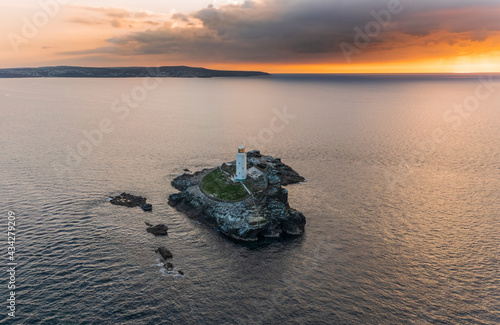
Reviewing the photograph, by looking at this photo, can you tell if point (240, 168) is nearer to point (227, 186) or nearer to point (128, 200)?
point (227, 186)

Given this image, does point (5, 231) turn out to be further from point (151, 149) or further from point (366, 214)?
point (366, 214)

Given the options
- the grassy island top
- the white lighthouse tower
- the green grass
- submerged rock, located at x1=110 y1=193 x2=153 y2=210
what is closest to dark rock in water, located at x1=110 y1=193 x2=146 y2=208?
submerged rock, located at x1=110 y1=193 x2=153 y2=210

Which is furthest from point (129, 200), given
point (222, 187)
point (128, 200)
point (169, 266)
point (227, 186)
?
point (169, 266)

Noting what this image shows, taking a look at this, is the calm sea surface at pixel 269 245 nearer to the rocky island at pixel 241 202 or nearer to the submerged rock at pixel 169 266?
the submerged rock at pixel 169 266

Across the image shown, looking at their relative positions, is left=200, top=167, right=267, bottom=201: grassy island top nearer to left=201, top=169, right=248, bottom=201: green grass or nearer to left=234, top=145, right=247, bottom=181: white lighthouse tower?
left=201, top=169, right=248, bottom=201: green grass

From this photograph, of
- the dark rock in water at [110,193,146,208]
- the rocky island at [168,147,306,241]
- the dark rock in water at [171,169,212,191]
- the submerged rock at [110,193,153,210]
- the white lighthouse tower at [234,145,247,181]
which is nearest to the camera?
the rocky island at [168,147,306,241]

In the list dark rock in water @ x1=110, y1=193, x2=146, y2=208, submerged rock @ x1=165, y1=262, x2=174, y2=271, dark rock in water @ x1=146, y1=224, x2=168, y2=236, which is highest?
dark rock in water @ x1=110, y1=193, x2=146, y2=208

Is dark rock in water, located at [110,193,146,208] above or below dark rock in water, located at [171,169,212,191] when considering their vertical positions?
below
